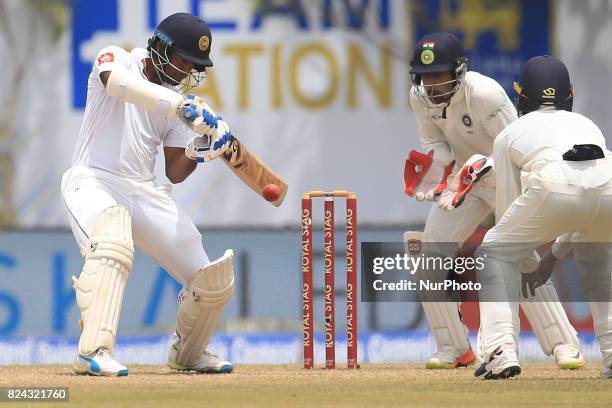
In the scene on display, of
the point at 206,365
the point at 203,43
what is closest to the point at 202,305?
the point at 206,365

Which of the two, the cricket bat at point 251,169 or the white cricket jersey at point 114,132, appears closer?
the white cricket jersey at point 114,132

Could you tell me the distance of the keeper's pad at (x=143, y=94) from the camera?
5.73 meters

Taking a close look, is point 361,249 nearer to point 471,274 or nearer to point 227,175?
point 471,274

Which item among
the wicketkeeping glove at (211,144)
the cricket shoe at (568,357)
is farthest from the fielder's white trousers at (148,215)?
the cricket shoe at (568,357)

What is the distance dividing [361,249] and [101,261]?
2.82 m

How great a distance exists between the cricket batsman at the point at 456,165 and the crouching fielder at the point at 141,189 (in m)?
0.93

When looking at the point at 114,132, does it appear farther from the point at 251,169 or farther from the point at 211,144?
the point at 251,169

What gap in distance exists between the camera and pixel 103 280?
5.76 meters

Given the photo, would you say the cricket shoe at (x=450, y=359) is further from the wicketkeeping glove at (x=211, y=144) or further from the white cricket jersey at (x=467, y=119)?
the wicketkeeping glove at (x=211, y=144)

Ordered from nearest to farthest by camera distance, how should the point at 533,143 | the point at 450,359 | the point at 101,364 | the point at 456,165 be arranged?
the point at 533,143 < the point at 101,364 < the point at 450,359 < the point at 456,165

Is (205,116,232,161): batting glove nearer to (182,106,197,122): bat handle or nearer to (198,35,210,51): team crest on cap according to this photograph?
(182,106,197,122): bat handle

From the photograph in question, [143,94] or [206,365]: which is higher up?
[143,94]

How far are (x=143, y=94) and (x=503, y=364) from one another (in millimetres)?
1590

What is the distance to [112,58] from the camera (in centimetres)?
592
